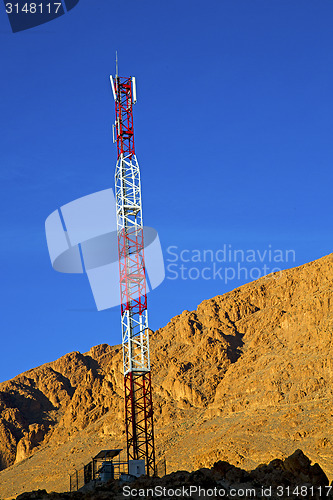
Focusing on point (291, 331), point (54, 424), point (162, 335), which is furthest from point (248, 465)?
point (54, 424)

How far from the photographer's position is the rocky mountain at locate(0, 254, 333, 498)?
3332 inches

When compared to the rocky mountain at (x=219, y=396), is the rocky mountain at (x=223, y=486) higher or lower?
lower

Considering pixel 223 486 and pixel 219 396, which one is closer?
pixel 223 486

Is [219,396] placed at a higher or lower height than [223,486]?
higher

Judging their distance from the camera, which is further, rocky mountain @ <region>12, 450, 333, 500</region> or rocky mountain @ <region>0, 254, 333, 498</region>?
rocky mountain @ <region>0, 254, 333, 498</region>

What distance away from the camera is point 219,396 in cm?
10662

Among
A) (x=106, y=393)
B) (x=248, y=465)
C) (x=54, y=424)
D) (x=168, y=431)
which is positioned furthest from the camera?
(x=54, y=424)

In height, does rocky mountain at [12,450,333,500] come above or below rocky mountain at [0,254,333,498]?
below

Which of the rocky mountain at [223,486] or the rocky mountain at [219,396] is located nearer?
the rocky mountain at [223,486]

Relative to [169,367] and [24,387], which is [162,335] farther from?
[24,387]

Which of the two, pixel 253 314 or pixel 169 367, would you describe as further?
pixel 253 314

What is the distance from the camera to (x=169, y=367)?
12269 cm

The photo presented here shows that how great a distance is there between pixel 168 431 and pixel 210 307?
40.8 metres

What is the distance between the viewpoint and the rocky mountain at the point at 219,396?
8462 centimetres
